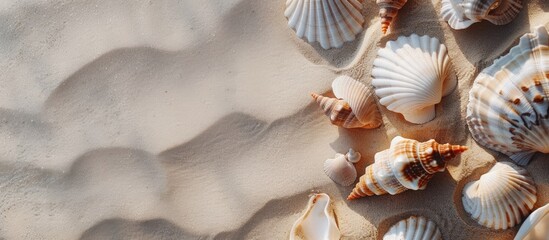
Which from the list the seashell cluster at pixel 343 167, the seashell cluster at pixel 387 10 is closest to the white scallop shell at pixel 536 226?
the seashell cluster at pixel 343 167

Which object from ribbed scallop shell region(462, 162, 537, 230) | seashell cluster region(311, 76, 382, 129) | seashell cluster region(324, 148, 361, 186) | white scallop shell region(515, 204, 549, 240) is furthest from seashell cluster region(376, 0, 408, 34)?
white scallop shell region(515, 204, 549, 240)

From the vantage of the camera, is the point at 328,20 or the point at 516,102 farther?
the point at 328,20

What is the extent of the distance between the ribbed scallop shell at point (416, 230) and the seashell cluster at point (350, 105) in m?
0.37

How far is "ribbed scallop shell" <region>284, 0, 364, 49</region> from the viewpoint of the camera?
223 cm

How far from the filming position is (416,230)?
2.11 meters

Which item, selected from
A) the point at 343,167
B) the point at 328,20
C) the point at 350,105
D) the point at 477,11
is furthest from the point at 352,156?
the point at 477,11

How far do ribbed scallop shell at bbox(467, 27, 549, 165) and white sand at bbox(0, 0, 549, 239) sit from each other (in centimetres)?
7

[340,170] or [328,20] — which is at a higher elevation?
[328,20]

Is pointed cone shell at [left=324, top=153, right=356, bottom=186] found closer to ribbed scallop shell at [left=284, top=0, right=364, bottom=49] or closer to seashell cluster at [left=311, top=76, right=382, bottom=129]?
seashell cluster at [left=311, top=76, right=382, bottom=129]

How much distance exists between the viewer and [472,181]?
2.11 meters

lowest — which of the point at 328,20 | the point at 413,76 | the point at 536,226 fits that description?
the point at 536,226

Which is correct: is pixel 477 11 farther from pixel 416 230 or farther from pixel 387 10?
pixel 416 230

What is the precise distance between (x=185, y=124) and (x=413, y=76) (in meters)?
0.88

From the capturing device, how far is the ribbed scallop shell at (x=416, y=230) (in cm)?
210
